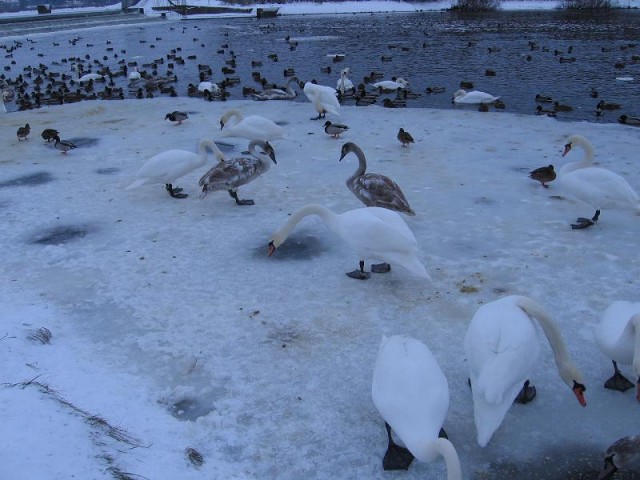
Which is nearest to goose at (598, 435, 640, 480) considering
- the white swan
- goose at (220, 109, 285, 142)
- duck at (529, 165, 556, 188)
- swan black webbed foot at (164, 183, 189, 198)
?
duck at (529, 165, 556, 188)

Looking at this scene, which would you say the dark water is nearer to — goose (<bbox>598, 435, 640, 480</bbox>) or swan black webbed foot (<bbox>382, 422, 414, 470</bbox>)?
goose (<bbox>598, 435, 640, 480</bbox>)

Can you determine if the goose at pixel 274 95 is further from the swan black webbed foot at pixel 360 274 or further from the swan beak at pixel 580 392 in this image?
the swan beak at pixel 580 392

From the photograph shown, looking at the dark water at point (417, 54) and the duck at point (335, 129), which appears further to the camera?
the dark water at point (417, 54)

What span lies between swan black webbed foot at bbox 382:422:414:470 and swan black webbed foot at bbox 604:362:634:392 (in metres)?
1.77

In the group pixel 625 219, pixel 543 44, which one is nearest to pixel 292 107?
pixel 625 219

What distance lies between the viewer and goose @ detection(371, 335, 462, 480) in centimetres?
324

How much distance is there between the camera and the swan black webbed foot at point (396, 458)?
3566 mm

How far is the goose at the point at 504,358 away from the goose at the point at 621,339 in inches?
18.4

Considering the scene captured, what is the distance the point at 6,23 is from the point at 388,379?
7749 cm

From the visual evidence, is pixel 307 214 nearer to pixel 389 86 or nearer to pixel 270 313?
pixel 270 313

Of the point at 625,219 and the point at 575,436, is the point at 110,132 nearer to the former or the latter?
the point at 625,219

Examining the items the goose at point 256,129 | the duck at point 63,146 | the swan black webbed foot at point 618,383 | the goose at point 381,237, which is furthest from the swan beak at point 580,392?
the duck at point 63,146

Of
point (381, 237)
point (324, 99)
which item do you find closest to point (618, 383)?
point (381, 237)

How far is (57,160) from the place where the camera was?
1101 cm
